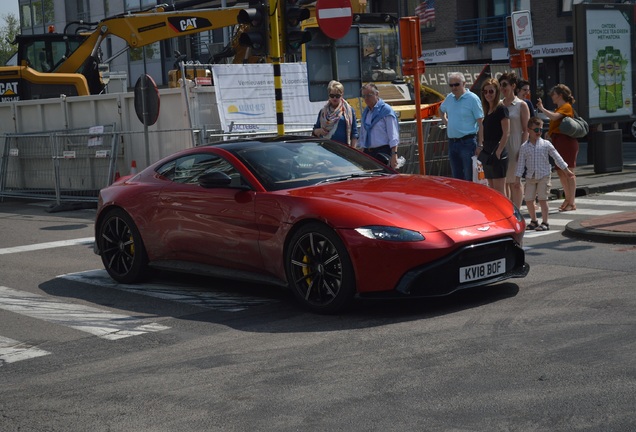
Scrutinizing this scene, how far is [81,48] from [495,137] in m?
15.5

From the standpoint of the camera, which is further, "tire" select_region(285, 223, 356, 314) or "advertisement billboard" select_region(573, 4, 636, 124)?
"advertisement billboard" select_region(573, 4, 636, 124)

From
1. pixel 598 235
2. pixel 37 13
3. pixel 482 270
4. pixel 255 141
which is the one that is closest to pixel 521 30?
pixel 598 235

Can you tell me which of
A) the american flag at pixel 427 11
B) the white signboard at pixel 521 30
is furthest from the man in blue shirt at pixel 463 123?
the american flag at pixel 427 11

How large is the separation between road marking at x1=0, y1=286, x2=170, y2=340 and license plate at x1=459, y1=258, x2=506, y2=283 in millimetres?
2321

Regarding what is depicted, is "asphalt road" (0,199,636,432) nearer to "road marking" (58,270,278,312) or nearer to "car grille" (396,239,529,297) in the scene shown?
"road marking" (58,270,278,312)

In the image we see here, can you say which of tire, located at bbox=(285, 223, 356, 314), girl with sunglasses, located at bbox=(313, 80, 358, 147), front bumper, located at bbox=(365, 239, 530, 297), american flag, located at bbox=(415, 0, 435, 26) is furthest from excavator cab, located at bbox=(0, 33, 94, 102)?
american flag, located at bbox=(415, 0, 435, 26)

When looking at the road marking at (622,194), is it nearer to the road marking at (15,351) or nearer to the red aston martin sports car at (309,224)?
the red aston martin sports car at (309,224)

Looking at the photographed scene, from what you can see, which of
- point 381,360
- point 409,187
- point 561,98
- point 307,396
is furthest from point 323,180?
point 561,98

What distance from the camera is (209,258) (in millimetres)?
9000

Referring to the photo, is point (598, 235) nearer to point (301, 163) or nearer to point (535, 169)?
point (535, 169)

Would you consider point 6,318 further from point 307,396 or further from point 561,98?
point 561,98

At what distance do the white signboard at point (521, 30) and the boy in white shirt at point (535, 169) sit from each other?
4156mm

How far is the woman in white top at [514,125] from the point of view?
1267 cm

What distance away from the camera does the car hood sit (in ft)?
25.3
